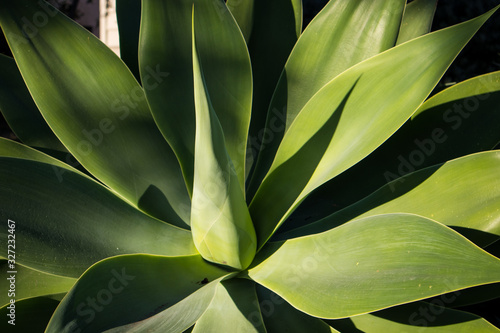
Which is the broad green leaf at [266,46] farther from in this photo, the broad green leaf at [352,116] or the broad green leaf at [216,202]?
the broad green leaf at [216,202]

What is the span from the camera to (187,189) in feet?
3.61

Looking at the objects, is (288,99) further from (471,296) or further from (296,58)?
(471,296)

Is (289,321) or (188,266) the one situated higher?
(188,266)

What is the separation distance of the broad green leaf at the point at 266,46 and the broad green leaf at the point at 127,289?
30cm

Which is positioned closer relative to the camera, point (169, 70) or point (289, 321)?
point (289, 321)

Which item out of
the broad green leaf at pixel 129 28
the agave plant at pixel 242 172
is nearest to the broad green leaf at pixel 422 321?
the agave plant at pixel 242 172

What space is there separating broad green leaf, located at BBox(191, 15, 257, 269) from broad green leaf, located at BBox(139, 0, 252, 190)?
0.48ft

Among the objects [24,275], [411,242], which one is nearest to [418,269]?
[411,242]

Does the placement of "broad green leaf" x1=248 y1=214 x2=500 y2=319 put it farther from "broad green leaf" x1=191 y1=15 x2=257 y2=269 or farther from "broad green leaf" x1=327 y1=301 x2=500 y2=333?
"broad green leaf" x1=327 y1=301 x2=500 y2=333

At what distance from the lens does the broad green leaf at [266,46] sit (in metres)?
1.17

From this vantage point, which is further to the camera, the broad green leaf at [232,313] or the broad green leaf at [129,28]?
the broad green leaf at [129,28]

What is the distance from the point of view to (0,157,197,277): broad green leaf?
2.95 feet

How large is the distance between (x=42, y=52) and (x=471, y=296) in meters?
1.01

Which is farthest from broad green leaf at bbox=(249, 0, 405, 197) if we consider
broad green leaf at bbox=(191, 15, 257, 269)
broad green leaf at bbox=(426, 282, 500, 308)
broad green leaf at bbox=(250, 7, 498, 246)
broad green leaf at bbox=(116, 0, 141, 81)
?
broad green leaf at bbox=(426, 282, 500, 308)
